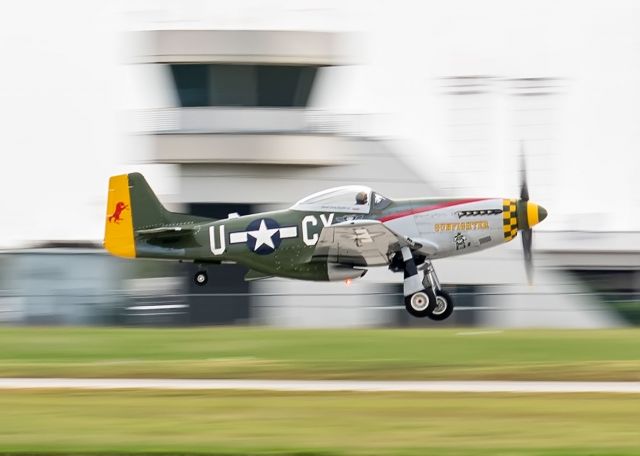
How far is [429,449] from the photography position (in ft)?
45.6

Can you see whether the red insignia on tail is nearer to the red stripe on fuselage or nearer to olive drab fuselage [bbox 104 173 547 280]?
olive drab fuselage [bbox 104 173 547 280]

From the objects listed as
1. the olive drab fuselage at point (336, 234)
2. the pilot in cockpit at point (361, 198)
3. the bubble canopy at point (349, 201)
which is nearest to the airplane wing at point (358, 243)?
the olive drab fuselage at point (336, 234)

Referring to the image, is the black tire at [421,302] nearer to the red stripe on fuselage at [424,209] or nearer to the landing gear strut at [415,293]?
the landing gear strut at [415,293]

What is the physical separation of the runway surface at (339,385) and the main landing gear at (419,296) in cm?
A: 443

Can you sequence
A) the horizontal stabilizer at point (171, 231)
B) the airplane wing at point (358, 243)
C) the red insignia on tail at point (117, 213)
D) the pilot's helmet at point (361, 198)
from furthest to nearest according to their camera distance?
the red insignia on tail at point (117, 213), the horizontal stabilizer at point (171, 231), the pilot's helmet at point (361, 198), the airplane wing at point (358, 243)

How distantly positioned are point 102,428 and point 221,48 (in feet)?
60.0

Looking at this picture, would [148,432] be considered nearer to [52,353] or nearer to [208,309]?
[52,353]

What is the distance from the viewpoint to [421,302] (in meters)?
23.9

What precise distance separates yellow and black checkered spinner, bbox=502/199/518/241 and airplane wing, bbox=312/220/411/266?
1728 mm

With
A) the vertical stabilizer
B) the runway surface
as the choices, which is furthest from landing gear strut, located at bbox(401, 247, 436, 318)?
the vertical stabilizer

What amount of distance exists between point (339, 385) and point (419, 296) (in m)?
5.22

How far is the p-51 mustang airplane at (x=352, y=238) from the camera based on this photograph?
23.7 meters

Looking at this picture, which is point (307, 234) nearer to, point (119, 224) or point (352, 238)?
point (352, 238)

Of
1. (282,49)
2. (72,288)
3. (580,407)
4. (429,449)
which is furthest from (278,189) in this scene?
(429,449)
